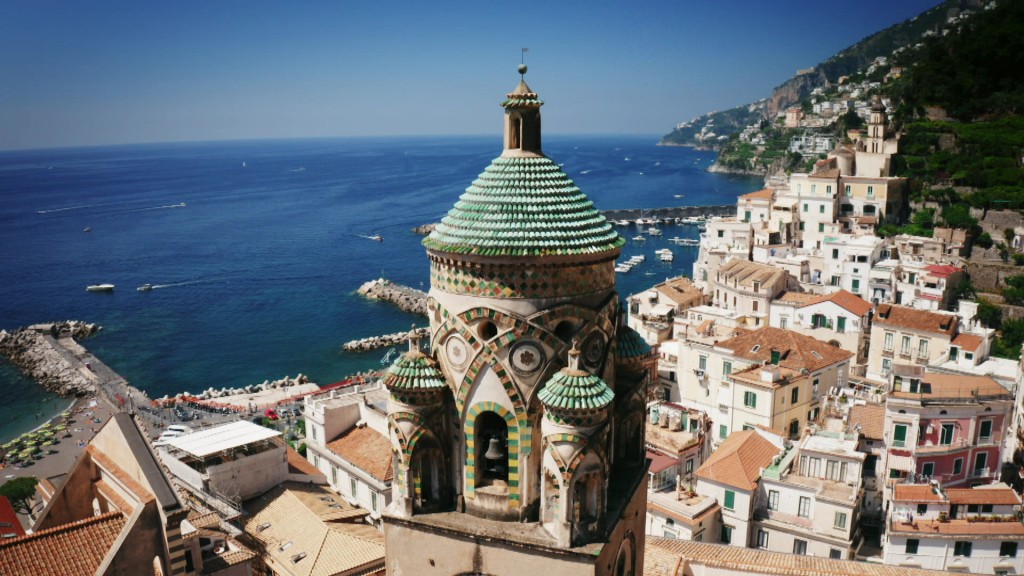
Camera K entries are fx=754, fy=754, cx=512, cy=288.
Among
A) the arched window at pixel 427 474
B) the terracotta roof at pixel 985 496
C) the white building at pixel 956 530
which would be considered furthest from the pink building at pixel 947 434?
the arched window at pixel 427 474

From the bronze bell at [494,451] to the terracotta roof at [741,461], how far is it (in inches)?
739

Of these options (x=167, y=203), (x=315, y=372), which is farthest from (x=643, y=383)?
(x=167, y=203)

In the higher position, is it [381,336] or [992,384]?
[992,384]

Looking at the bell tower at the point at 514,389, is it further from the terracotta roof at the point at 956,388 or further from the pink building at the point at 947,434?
the terracotta roof at the point at 956,388

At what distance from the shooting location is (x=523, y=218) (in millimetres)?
8141

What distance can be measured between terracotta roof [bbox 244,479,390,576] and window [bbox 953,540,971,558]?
16.5 meters

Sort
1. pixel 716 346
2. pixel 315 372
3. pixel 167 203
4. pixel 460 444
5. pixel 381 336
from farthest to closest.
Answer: pixel 167 203
pixel 381 336
pixel 315 372
pixel 716 346
pixel 460 444

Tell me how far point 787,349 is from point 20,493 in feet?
110

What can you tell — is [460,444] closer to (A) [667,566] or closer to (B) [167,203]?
(A) [667,566]

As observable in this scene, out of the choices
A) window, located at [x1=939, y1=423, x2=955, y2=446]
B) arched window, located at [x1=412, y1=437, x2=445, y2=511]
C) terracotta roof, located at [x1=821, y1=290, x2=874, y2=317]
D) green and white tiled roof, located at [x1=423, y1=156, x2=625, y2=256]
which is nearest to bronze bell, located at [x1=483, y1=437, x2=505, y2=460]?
arched window, located at [x1=412, y1=437, x2=445, y2=511]

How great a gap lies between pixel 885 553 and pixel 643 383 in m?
17.6

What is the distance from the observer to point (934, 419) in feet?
86.4

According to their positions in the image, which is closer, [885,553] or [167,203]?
[885,553]

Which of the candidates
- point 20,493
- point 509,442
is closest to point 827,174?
point 20,493
